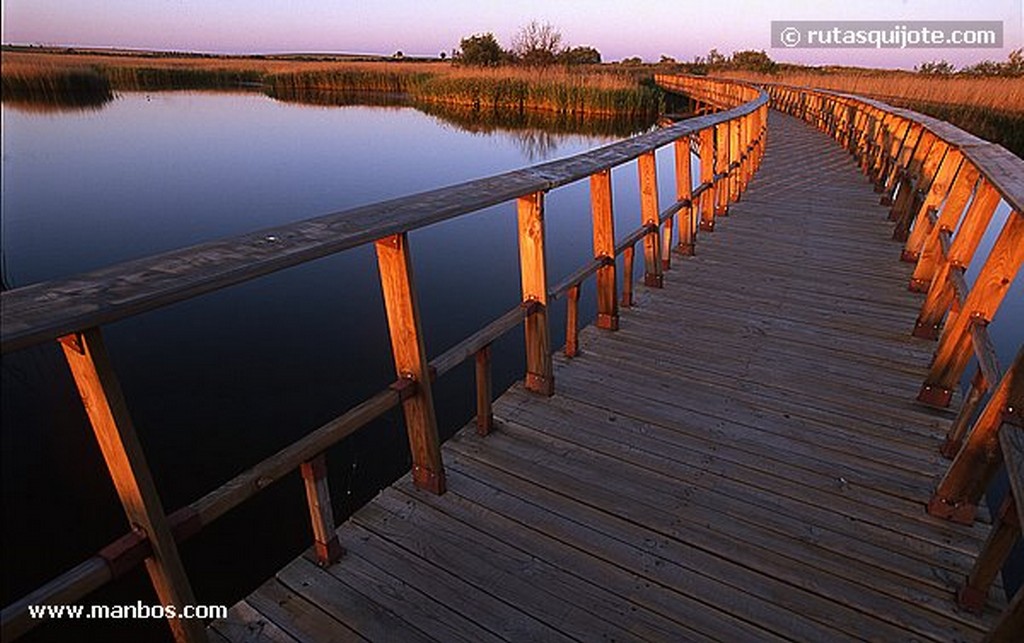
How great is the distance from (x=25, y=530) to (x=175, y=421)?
1.47 meters

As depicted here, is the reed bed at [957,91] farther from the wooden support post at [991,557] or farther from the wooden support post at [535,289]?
the wooden support post at [991,557]

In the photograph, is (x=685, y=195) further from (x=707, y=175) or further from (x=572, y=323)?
(x=572, y=323)

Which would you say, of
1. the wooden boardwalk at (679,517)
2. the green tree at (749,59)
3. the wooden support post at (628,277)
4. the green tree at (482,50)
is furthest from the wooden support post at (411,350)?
the green tree at (749,59)

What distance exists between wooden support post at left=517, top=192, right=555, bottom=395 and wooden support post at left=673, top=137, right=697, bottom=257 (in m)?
2.38

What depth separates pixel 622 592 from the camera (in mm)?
2189

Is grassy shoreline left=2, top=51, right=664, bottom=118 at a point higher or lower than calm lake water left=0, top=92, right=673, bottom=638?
higher

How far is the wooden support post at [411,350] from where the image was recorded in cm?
212

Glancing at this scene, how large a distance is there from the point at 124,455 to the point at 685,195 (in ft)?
16.5

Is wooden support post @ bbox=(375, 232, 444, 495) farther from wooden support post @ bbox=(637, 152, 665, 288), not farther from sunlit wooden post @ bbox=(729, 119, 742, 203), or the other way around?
sunlit wooden post @ bbox=(729, 119, 742, 203)

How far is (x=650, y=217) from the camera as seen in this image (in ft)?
15.4

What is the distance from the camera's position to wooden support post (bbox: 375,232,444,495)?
6.96 feet

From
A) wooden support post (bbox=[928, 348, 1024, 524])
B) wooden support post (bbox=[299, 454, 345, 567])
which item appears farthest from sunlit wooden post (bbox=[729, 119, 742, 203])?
wooden support post (bbox=[299, 454, 345, 567])

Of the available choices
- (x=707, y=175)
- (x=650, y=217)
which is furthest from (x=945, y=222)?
(x=707, y=175)

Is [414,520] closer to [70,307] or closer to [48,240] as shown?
[70,307]
